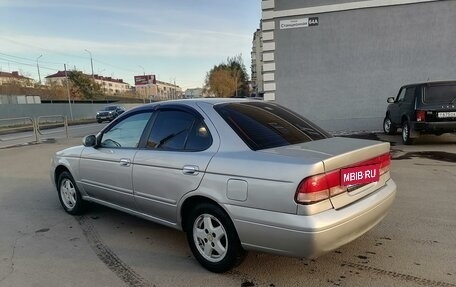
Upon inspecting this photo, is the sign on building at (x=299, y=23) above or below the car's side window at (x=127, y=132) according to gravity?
above

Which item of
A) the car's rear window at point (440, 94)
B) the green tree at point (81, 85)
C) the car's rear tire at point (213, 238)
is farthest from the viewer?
the green tree at point (81, 85)

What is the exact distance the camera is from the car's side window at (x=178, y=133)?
3664mm

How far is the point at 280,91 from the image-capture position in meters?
13.7

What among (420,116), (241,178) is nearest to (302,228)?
(241,178)

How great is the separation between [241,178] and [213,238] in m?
0.71

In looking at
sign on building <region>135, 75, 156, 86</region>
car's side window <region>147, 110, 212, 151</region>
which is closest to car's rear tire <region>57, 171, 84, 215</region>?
car's side window <region>147, 110, 212, 151</region>

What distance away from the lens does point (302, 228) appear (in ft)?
9.31

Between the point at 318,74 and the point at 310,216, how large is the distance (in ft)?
36.6

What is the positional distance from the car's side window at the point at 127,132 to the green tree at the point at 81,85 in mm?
61382

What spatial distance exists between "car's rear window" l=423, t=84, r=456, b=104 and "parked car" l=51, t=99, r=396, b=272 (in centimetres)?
681

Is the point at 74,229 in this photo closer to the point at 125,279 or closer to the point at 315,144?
the point at 125,279

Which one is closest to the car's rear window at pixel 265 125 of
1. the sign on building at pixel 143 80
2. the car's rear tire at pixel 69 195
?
the car's rear tire at pixel 69 195

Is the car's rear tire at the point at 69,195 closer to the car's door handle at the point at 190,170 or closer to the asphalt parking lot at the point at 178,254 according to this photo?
the asphalt parking lot at the point at 178,254

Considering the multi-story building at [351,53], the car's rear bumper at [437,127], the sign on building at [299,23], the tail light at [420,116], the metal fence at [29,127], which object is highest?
the sign on building at [299,23]
